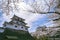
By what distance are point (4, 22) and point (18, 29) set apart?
0.18 metres

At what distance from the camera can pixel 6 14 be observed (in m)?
2.16

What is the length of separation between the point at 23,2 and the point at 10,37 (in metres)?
0.44

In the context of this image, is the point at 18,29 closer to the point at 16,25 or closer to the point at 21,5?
the point at 16,25

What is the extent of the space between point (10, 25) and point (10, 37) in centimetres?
14

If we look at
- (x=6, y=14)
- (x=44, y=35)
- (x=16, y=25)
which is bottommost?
(x=44, y=35)

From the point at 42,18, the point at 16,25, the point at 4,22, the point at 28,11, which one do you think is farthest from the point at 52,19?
the point at 4,22

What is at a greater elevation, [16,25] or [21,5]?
[21,5]

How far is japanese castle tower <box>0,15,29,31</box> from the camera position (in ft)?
7.03

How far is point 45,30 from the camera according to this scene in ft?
7.13

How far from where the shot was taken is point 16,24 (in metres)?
2.15

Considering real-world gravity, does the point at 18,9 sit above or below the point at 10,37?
above

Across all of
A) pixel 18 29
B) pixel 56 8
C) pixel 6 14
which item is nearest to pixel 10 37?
pixel 18 29

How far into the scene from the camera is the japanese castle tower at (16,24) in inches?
84.4

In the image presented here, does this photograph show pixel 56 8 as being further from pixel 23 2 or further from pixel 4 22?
pixel 4 22
